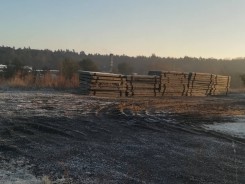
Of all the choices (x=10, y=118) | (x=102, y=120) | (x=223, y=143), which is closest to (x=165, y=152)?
(x=223, y=143)

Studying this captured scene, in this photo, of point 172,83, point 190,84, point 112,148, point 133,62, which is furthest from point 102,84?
point 133,62

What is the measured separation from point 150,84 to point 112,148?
688 inches

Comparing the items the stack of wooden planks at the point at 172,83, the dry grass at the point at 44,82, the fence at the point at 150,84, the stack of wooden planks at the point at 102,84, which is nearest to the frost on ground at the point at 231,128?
the stack of wooden planks at the point at 102,84

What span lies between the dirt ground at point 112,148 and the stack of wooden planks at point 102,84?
735 cm

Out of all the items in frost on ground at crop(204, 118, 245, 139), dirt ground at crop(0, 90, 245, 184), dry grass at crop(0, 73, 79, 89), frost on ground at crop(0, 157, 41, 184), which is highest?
dry grass at crop(0, 73, 79, 89)

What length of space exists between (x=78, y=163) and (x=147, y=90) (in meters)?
18.9

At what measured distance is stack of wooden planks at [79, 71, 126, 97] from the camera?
23505 millimetres

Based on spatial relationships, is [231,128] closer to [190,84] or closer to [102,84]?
[102,84]

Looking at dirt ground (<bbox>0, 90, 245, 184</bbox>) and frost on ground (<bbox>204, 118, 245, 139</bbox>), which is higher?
dirt ground (<bbox>0, 90, 245, 184</bbox>)

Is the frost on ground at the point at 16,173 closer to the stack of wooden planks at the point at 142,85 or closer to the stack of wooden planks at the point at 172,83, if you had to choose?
the stack of wooden planks at the point at 142,85

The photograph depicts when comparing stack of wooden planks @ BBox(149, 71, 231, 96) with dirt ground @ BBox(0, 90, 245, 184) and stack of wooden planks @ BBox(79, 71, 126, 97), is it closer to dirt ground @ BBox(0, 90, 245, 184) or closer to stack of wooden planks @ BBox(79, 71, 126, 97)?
stack of wooden planks @ BBox(79, 71, 126, 97)

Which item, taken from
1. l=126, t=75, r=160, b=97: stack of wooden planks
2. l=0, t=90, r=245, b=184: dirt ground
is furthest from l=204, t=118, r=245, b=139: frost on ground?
l=126, t=75, r=160, b=97: stack of wooden planks

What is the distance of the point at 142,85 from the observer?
26.1 meters

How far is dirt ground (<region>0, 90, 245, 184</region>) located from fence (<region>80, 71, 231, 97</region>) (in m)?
7.65
